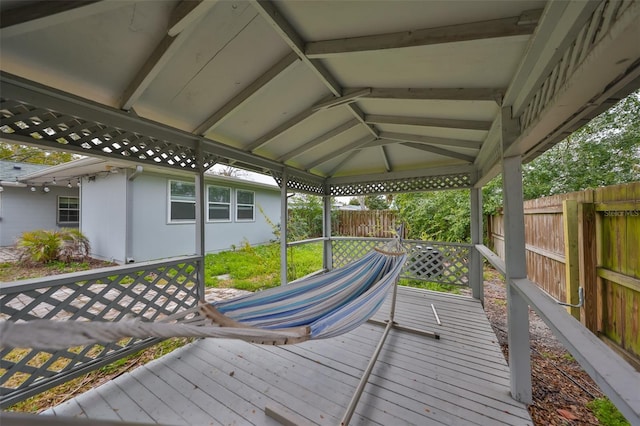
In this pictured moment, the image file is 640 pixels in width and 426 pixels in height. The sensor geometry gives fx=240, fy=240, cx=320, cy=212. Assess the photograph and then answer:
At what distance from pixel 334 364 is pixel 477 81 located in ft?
9.11

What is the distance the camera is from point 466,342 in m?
2.67

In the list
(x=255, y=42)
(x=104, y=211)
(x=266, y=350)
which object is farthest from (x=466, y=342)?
(x=104, y=211)

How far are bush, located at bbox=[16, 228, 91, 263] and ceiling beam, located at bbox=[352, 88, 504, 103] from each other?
7887mm

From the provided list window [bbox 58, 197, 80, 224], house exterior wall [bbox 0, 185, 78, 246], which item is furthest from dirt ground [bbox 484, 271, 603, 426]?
house exterior wall [bbox 0, 185, 78, 246]

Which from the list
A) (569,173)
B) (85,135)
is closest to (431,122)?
(85,135)

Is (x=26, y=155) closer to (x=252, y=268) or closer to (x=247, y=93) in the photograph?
(x=252, y=268)

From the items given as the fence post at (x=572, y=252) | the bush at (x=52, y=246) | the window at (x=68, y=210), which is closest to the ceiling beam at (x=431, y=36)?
the fence post at (x=572, y=252)

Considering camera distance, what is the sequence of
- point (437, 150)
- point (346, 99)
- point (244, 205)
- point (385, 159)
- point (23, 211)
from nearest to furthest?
point (346, 99) < point (437, 150) < point (385, 159) < point (23, 211) < point (244, 205)

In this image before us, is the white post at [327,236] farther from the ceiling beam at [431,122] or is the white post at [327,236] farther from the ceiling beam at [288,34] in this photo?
the ceiling beam at [288,34]

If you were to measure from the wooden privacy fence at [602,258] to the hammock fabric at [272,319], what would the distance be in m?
1.74

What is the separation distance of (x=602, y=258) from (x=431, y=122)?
2.05m

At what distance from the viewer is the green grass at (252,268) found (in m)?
5.04

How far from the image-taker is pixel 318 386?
2.00 metres

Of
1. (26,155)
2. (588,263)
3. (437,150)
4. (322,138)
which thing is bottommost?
(588,263)
